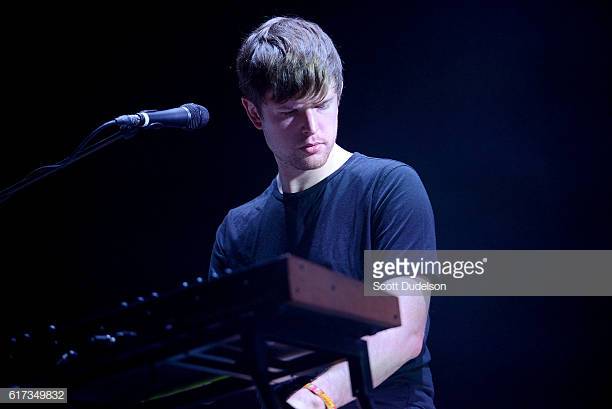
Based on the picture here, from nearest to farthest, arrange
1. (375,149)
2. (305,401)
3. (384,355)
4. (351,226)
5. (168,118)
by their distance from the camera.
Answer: (305,401) → (384,355) → (168,118) → (351,226) → (375,149)

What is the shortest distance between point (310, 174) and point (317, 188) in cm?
8

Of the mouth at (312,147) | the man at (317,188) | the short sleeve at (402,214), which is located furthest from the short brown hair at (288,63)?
the short sleeve at (402,214)

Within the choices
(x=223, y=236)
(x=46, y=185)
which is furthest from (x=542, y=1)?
(x=46, y=185)

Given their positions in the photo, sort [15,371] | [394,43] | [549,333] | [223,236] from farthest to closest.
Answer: [394,43] < [549,333] < [223,236] < [15,371]

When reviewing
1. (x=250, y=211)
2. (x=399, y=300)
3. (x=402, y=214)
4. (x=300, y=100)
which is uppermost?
(x=300, y=100)

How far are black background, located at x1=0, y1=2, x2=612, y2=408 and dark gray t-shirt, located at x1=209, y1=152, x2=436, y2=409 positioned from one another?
1052 millimetres

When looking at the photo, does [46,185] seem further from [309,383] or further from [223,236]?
[309,383]

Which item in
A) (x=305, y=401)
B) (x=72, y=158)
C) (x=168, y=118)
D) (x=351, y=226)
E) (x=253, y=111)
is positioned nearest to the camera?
(x=305, y=401)

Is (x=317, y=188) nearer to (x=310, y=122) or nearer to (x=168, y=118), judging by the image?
(x=310, y=122)

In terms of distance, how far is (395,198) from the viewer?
2.45m

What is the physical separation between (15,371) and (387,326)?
87cm

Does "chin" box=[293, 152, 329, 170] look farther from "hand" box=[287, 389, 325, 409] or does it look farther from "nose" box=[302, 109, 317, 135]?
"hand" box=[287, 389, 325, 409]

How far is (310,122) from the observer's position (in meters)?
2.54

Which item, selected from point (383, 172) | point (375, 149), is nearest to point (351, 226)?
point (383, 172)
